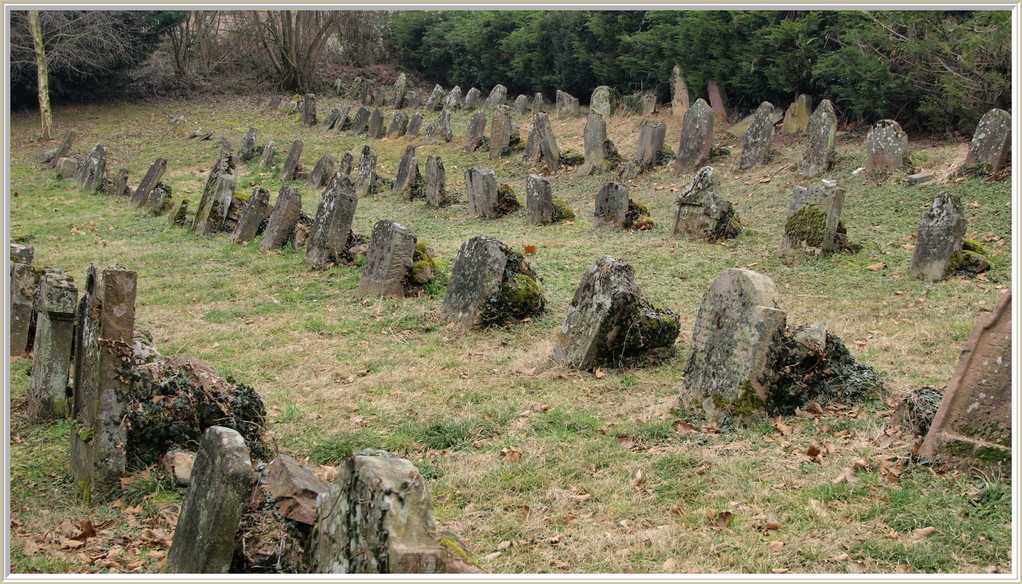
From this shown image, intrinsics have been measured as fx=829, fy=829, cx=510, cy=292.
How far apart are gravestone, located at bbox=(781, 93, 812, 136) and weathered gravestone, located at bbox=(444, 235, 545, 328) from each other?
13.8 meters

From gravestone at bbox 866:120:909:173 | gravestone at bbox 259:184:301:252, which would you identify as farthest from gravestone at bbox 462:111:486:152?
gravestone at bbox 866:120:909:173

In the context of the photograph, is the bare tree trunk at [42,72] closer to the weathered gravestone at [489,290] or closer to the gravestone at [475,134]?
the gravestone at [475,134]

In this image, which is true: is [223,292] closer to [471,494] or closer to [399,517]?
[471,494]

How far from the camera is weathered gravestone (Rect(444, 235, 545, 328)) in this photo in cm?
927

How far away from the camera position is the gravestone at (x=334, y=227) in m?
12.2

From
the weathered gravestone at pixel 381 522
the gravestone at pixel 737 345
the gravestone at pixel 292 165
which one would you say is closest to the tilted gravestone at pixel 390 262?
the gravestone at pixel 737 345

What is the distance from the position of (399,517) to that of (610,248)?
10.0 metres

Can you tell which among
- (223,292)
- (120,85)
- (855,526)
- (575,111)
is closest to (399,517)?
(855,526)

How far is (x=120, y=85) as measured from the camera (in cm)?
3359

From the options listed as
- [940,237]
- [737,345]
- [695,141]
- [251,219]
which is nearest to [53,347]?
[737,345]

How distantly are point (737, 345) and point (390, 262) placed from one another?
18.0 feet

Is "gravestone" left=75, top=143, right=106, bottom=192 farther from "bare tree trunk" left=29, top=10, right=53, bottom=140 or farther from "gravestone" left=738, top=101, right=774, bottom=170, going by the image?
"gravestone" left=738, top=101, right=774, bottom=170

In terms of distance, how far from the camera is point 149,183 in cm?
1862

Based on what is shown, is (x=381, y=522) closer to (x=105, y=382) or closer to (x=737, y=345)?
(x=105, y=382)
